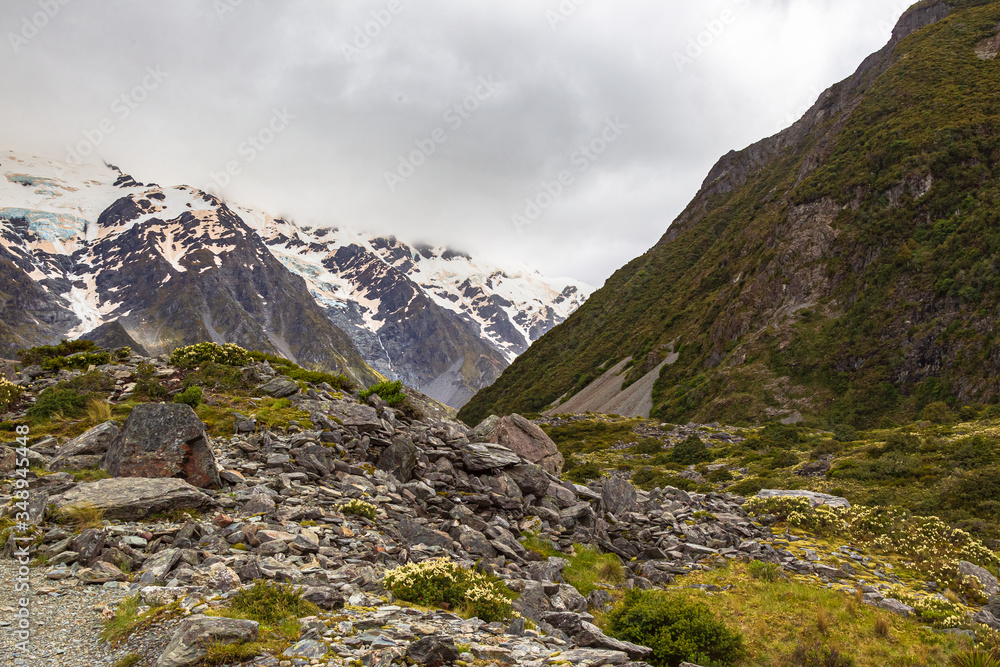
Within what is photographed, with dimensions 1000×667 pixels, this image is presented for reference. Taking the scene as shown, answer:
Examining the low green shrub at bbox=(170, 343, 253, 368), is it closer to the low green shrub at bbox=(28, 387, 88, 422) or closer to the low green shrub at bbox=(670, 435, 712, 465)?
the low green shrub at bbox=(28, 387, 88, 422)

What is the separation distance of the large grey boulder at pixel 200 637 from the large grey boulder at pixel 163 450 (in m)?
7.66

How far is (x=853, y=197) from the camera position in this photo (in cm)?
8994

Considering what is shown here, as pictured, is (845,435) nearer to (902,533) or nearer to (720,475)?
(720,475)

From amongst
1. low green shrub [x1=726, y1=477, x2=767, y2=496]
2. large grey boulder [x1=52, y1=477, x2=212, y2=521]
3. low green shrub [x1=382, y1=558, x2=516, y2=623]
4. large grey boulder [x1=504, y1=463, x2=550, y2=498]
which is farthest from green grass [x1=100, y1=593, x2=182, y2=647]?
low green shrub [x1=726, y1=477, x2=767, y2=496]

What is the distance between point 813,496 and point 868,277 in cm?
7029

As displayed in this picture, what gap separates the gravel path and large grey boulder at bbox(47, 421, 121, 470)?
6.45 m

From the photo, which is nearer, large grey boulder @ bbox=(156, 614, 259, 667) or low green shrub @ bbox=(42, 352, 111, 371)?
large grey boulder @ bbox=(156, 614, 259, 667)

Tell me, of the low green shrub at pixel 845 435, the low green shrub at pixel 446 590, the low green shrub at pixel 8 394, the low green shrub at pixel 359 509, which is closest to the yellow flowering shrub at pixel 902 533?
the low green shrub at pixel 446 590

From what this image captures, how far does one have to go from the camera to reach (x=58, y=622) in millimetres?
7551

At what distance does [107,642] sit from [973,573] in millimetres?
22264

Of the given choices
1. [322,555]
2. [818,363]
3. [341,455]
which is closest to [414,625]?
[322,555]

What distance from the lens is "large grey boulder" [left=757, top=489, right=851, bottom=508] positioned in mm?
24337

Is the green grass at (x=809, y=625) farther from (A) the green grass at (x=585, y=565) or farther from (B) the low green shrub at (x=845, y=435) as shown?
(B) the low green shrub at (x=845, y=435)

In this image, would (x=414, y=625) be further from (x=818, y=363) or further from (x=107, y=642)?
(x=818, y=363)
